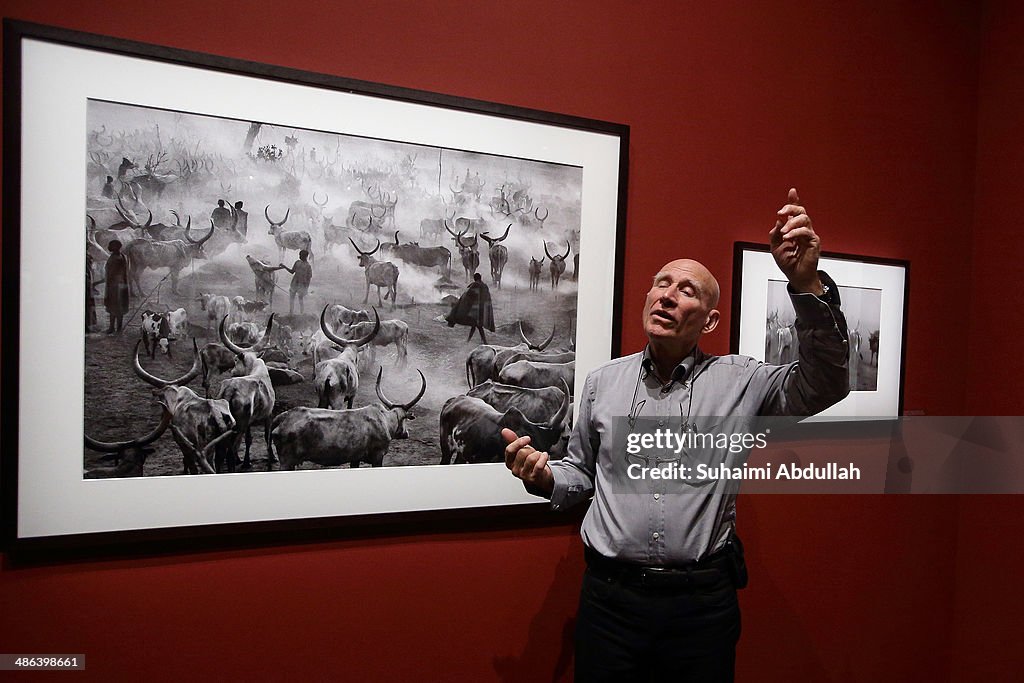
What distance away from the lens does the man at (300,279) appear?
159 centimetres

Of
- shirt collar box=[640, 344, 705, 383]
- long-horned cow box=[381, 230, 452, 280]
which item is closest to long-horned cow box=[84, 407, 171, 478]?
long-horned cow box=[381, 230, 452, 280]

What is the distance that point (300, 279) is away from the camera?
1.60m

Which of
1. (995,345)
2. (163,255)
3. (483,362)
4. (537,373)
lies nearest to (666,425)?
(537,373)

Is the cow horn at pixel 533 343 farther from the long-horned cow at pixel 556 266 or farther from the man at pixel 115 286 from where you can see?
the man at pixel 115 286

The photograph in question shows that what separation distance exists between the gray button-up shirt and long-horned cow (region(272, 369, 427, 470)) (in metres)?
0.46

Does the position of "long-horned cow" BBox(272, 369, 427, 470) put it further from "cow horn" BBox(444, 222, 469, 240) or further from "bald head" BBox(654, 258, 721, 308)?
"bald head" BBox(654, 258, 721, 308)

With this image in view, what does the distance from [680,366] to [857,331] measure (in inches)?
45.0

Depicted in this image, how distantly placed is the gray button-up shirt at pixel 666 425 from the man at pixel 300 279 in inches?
31.4

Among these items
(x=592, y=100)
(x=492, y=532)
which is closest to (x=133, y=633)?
(x=492, y=532)

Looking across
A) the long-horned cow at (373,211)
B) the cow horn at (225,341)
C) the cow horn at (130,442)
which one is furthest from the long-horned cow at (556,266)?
the cow horn at (130,442)

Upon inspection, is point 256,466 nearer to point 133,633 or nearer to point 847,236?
point 133,633

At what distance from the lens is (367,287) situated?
1662mm

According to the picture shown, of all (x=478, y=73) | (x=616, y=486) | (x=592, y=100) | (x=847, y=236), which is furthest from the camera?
(x=847, y=236)

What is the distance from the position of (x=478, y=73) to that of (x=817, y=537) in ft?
6.72
